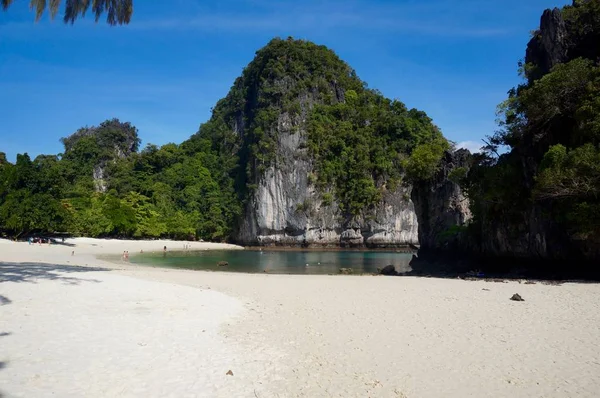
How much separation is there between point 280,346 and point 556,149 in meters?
15.6

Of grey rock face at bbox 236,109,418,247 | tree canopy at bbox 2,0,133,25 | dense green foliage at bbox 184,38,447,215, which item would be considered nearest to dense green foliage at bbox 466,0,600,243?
tree canopy at bbox 2,0,133,25

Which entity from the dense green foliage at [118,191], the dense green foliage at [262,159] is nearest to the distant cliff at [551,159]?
the dense green foliage at [262,159]

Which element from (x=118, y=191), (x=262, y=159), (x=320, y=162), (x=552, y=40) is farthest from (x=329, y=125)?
(x=552, y=40)

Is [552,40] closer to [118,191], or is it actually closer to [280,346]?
[280,346]

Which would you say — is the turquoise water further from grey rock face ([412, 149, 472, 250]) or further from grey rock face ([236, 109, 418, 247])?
grey rock face ([236, 109, 418, 247])

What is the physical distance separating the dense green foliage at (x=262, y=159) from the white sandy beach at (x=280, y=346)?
49.3 m

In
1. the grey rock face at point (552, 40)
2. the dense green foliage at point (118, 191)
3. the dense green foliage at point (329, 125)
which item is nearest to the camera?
the grey rock face at point (552, 40)

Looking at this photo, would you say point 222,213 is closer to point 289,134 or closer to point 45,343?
point 289,134

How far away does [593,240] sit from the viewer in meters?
16.5

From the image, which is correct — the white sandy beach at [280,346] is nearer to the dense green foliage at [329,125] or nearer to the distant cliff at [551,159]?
the distant cliff at [551,159]

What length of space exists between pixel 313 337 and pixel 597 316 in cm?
705

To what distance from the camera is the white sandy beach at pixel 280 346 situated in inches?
188

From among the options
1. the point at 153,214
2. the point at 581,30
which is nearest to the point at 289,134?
the point at 153,214

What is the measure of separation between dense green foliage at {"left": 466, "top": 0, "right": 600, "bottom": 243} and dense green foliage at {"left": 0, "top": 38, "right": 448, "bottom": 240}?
36.2m
